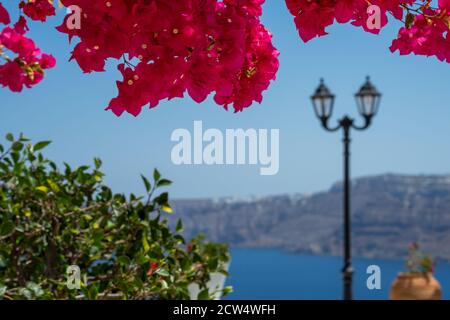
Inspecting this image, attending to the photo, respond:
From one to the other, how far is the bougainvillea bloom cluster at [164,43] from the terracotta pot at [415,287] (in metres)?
7.38

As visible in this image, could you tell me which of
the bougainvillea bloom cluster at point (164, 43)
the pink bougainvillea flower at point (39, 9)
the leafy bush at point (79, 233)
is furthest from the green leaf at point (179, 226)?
the bougainvillea bloom cluster at point (164, 43)

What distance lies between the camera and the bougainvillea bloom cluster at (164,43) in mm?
1268

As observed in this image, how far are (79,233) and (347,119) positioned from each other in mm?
4772

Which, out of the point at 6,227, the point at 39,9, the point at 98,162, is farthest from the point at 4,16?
the point at 98,162

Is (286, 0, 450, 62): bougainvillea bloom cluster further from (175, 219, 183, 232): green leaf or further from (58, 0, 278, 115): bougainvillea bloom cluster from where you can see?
(175, 219, 183, 232): green leaf

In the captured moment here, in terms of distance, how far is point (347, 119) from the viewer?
719 centimetres

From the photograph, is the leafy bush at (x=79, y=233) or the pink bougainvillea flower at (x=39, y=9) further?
the leafy bush at (x=79, y=233)

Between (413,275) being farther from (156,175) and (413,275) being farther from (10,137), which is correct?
(10,137)

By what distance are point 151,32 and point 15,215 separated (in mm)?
1793

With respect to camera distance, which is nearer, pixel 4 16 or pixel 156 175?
pixel 4 16

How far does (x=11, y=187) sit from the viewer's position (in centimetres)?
298

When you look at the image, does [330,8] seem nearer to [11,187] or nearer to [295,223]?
[11,187]

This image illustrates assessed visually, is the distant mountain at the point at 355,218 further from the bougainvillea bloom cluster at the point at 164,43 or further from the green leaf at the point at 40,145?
the bougainvillea bloom cluster at the point at 164,43

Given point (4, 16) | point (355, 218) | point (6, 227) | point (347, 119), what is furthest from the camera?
point (355, 218)
